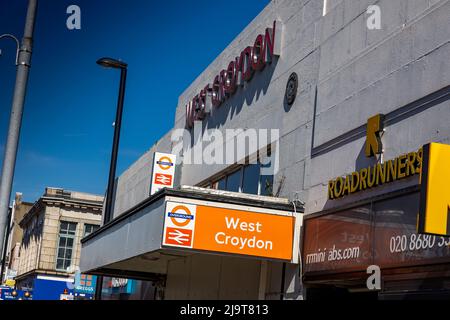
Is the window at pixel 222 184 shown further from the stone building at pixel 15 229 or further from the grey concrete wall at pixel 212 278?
the stone building at pixel 15 229

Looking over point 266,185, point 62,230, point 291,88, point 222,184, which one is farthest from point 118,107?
point 62,230

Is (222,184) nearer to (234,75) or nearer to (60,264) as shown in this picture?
(234,75)

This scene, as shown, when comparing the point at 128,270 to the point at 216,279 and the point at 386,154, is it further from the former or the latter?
the point at 386,154

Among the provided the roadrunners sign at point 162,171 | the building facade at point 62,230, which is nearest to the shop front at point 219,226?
the roadrunners sign at point 162,171

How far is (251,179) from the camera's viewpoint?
16312mm

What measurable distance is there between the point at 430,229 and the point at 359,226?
3317 millimetres

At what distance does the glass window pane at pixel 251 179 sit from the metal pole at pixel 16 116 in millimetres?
6573

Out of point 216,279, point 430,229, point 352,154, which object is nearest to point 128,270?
point 216,279

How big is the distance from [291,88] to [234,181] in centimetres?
399

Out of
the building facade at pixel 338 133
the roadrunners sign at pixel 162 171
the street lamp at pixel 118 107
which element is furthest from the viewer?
the street lamp at pixel 118 107

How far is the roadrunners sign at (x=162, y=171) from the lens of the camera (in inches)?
814

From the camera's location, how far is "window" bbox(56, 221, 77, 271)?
57.1 meters

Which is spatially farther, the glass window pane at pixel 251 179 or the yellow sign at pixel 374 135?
the glass window pane at pixel 251 179

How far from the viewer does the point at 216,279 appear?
17.3m
